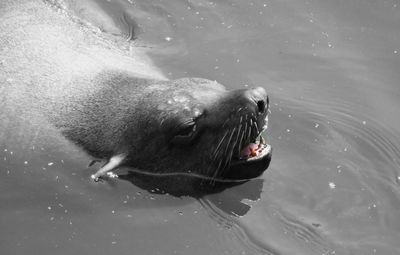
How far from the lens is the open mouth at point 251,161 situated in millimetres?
8281

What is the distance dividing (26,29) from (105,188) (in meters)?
2.54

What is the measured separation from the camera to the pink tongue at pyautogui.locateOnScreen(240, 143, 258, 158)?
8289mm

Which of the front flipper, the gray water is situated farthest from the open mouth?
the front flipper

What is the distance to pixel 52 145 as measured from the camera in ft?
28.3

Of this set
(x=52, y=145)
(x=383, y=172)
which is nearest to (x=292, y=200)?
(x=383, y=172)

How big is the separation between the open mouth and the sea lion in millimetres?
10

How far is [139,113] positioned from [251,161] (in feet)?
4.10

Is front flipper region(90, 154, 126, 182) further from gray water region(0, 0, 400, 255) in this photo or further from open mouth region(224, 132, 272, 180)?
open mouth region(224, 132, 272, 180)

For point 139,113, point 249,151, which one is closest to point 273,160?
point 249,151

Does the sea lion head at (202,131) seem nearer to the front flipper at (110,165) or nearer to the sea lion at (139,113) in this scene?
the sea lion at (139,113)

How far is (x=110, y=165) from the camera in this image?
324 inches

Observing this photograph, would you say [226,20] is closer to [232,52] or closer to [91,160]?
[232,52]

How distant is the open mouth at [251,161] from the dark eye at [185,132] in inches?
20.6

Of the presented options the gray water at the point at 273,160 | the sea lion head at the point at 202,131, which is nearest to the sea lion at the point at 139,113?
the sea lion head at the point at 202,131
